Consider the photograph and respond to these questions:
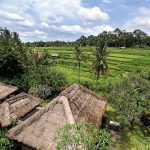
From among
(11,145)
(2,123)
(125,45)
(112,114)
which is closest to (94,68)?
(112,114)

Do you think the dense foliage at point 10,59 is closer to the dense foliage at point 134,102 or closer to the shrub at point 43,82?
the shrub at point 43,82

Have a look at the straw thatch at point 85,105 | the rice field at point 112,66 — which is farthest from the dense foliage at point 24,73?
the straw thatch at point 85,105

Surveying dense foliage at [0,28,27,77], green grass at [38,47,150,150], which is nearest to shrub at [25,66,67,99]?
dense foliage at [0,28,27,77]

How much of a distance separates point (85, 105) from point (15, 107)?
5528 millimetres

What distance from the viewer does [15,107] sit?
21.5 meters

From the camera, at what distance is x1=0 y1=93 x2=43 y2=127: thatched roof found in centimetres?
1970

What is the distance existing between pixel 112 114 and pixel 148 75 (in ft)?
24.2

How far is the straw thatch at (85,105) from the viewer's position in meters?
19.1

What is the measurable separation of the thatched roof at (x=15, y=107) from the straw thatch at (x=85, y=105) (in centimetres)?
356

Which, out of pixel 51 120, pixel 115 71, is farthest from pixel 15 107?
pixel 115 71

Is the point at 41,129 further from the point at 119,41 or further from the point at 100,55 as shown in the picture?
the point at 119,41

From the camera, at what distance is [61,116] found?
1755 cm

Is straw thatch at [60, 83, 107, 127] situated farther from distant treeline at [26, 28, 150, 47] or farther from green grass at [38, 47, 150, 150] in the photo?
distant treeline at [26, 28, 150, 47]

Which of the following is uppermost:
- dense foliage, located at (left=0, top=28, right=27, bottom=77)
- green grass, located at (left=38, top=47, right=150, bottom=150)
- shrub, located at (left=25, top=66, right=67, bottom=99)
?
dense foliage, located at (left=0, top=28, right=27, bottom=77)
